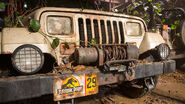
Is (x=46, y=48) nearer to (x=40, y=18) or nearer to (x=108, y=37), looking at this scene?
(x=40, y=18)

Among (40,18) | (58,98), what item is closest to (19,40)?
(40,18)

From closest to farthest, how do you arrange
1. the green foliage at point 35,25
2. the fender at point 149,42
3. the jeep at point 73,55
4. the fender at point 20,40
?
the jeep at point 73,55, the fender at point 20,40, the green foliage at point 35,25, the fender at point 149,42

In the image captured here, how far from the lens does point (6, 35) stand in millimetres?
1615

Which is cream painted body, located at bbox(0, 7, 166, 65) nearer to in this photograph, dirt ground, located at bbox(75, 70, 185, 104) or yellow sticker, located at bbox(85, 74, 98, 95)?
yellow sticker, located at bbox(85, 74, 98, 95)

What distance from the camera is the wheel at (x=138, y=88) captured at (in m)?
2.56

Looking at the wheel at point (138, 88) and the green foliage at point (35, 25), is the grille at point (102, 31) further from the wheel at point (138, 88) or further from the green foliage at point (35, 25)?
the wheel at point (138, 88)

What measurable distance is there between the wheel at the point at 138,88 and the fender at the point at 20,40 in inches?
65.6

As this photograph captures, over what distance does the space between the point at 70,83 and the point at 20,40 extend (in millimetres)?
770

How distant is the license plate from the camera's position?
1513 mm

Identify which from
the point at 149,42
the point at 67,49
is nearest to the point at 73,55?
the point at 67,49

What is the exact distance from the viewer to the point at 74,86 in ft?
5.21

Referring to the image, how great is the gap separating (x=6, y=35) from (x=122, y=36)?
172 cm

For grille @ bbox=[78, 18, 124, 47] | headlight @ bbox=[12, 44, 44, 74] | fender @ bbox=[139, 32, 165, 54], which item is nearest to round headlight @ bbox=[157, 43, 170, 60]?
fender @ bbox=[139, 32, 165, 54]

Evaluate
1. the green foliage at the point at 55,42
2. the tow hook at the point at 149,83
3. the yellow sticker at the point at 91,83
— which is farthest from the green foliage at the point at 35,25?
the tow hook at the point at 149,83
